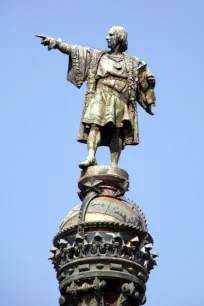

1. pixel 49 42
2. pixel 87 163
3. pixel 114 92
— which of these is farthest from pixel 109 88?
pixel 87 163

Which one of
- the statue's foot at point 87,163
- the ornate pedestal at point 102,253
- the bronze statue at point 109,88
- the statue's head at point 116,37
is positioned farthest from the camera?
the statue's head at point 116,37

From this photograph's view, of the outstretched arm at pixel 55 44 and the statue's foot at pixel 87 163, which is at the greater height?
the outstretched arm at pixel 55 44

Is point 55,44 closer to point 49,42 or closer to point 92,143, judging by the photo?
point 49,42

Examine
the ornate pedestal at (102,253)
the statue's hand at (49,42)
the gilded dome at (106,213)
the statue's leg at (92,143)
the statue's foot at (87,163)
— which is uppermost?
the statue's hand at (49,42)

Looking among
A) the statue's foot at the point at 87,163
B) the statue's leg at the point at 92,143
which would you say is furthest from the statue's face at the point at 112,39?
the statue's foot at the point at 87,163

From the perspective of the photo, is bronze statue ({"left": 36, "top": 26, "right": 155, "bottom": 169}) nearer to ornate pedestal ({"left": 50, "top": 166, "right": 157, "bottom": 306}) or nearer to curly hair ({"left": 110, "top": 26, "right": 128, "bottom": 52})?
curly hair ({"left": 110, "top": 26, "right": 128, "bottom": 52})

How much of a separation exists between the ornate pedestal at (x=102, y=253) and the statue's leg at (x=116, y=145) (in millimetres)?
1430

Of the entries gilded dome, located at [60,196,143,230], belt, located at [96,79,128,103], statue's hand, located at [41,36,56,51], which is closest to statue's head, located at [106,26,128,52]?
belt, located at [96,79,128,103]

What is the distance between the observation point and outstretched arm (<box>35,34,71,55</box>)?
28.4 metres

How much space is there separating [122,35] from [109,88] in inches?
68.6

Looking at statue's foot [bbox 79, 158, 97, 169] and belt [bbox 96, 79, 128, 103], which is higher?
belt [bbox 96, 79, 128, 103]

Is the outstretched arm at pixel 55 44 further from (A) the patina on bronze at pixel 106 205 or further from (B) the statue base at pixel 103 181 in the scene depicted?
(B) the statue base at pixel 103 181

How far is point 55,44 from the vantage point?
1125 inches

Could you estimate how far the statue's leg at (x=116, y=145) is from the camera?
28.3 metres
